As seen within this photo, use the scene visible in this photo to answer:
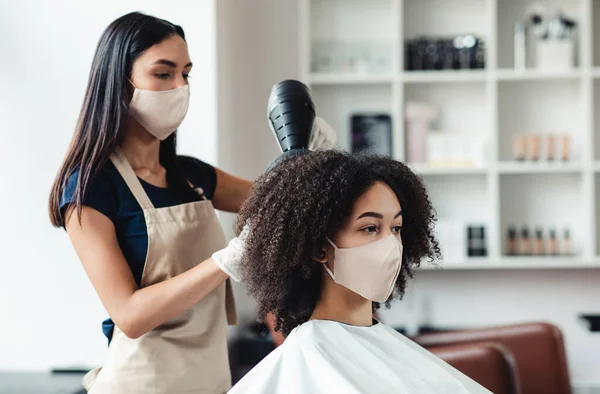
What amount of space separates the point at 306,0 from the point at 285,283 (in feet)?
7.96

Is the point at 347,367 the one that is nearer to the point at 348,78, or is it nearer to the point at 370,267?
the point at 370,267

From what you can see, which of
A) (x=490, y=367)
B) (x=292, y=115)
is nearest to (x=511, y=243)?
(x=490, y=367)

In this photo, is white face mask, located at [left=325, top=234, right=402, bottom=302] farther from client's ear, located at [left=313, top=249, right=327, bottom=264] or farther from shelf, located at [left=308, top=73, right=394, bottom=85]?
shelf, located at [left=308, top=73, right=394, bottom=85]

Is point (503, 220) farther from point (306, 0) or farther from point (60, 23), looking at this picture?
point (60, 23)

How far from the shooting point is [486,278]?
3.81 m

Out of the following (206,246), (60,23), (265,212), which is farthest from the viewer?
(60,23)

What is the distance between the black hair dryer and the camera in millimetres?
1507

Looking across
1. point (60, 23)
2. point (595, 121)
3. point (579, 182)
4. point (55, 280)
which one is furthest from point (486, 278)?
point (60, 23)

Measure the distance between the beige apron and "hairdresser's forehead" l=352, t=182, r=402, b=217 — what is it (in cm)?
46

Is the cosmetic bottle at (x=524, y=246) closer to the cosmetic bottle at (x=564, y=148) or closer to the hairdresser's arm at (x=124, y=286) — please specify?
the cosmetic bottle at (x=564, y=148)

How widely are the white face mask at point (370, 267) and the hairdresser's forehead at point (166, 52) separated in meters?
0.53

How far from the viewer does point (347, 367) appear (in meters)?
1.38

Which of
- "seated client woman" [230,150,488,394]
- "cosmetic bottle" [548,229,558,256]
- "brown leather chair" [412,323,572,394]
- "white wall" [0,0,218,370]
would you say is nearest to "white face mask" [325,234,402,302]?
"seated client woman" [230,150,488,394]

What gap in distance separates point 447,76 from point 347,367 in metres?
2.41
